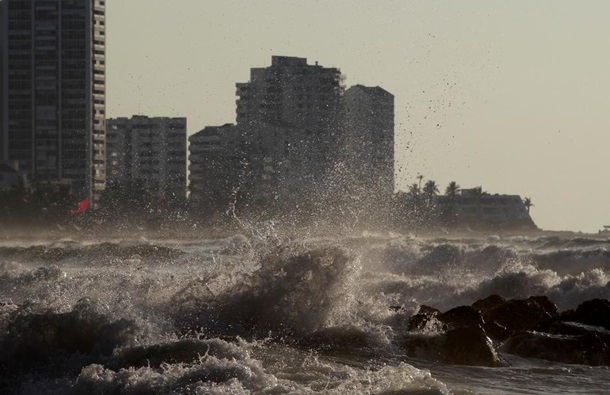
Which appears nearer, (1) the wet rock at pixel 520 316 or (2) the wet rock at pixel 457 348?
(2) the wet rock at pixel 457 348

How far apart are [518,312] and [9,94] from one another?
525ft

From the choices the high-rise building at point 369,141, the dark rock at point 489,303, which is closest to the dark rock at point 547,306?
the dark rock at point 489,303

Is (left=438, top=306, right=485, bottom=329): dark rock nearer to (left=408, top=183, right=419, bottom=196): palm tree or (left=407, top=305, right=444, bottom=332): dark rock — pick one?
(left=407, top=305, right=444, bottom=332): dark rock

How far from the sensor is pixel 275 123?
192 meters

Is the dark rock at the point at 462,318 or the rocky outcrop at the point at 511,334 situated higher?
the dark rock at the point at 462,318

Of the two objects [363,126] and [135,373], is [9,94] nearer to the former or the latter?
[363,126]

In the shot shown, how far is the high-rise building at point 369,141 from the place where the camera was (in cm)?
10794

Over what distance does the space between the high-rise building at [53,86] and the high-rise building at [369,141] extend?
31717 millimetres

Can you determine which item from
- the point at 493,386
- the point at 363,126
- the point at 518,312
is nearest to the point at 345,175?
the point at 363,126

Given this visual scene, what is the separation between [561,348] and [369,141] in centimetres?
11508

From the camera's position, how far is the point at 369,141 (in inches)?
5354

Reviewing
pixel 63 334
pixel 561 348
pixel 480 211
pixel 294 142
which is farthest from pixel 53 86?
pixel 63 334

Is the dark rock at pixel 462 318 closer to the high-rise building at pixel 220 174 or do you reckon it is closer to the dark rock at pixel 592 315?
the dark rock at pixel 592 315

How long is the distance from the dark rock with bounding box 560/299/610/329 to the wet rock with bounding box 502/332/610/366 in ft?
Answer: 8.99
